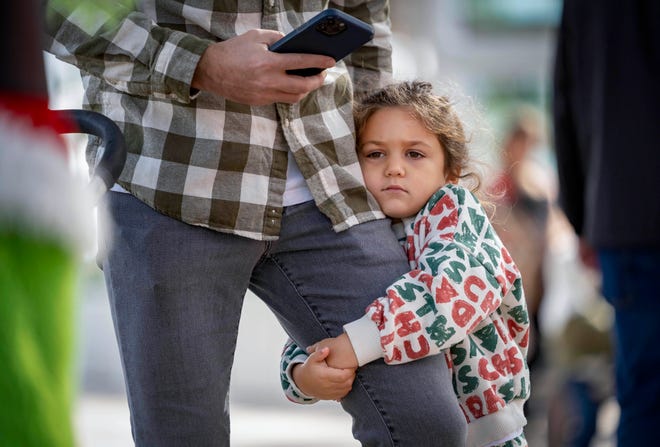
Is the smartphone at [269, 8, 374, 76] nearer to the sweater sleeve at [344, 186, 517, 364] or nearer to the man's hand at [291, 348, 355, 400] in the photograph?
the sweater sleeve at [344, 186, 517, 364]

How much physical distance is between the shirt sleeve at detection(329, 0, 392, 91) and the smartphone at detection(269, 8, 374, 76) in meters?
0.50

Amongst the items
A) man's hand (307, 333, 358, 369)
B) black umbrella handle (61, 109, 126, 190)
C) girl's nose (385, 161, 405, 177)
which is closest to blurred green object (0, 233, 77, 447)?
black umbrella handle (61, 109, 126, 190)

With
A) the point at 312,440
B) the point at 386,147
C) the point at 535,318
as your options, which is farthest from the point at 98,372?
the point at 386,147

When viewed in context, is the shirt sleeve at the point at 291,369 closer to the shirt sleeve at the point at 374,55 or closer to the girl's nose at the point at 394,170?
the girl's nose at the point at 394,170

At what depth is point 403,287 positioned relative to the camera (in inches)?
96.1

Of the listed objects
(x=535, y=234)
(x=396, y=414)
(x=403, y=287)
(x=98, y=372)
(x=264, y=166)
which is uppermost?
(x=264, y=166)

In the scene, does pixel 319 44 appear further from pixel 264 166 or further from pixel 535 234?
pixel 535 234

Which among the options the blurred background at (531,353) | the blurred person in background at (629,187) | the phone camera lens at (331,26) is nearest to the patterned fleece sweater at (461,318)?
the blurred background at (531,353)

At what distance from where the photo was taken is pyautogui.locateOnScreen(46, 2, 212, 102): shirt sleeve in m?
2.28

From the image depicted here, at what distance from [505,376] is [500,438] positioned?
135mm

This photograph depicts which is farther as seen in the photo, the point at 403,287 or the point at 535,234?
the point at 535,234

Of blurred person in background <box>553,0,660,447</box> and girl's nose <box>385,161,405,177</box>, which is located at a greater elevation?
girl's nose <box>385,161,405,177</box>

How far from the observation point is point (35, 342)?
144 centimetres

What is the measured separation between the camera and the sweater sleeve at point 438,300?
2.40 m
